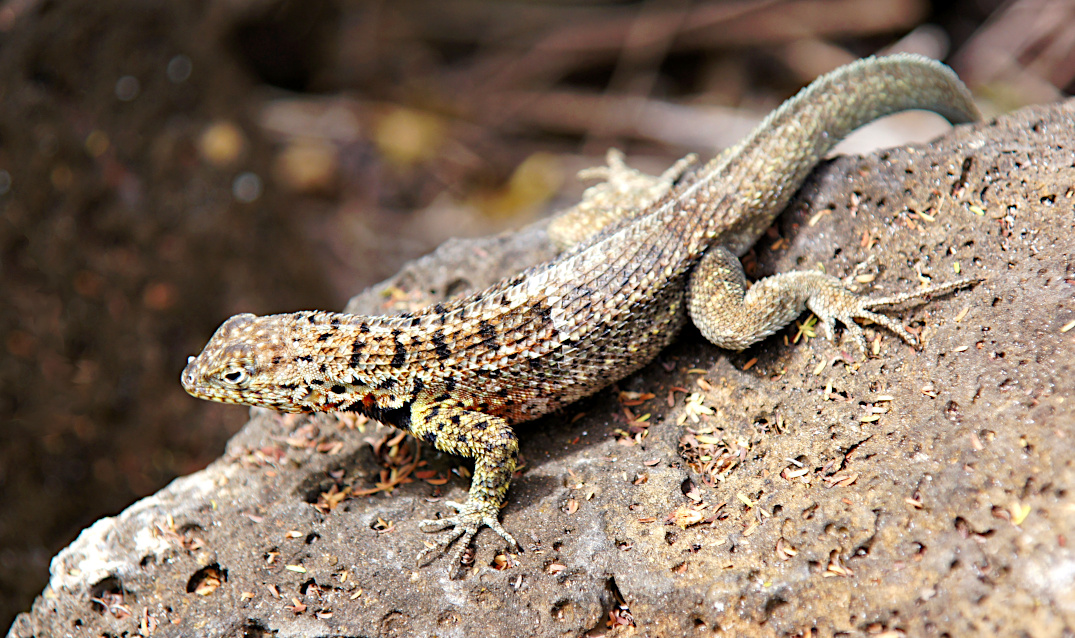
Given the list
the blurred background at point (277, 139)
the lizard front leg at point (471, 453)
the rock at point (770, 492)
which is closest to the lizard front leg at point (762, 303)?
the rock at point (770, 492)

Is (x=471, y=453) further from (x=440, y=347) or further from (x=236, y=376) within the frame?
(x=236, y=376)

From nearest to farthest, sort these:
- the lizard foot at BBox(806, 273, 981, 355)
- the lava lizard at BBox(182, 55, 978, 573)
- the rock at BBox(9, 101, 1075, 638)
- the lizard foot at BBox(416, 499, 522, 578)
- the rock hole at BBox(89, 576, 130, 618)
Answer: the rock at BBox(9, 101, 1075, 638)
the lizard foot at BBox(416, 499, 522, 578)
the lizard foot at BBox(806, 273, 981, 355)
the rock hole at BBox(89, 576, 130, 618)
the lava lizard at BBox(182, 55, 978, 573)

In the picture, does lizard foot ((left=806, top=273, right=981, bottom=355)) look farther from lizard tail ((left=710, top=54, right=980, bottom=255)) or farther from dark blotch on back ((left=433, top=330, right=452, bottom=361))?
dark blotch on back ((left=433, top=330, right=452, bottom=361))

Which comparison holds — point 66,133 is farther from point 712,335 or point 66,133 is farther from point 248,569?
point 712,335

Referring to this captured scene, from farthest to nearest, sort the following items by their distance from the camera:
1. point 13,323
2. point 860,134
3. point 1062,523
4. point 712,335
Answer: point 860,134, point 13,323, point 712,335, point 1062,523

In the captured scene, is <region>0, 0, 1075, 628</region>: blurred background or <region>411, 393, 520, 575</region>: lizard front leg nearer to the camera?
<region>411, 393, 520, 575</region>: lizard front leg

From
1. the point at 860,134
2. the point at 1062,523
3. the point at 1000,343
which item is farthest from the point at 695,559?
the point at 860,134

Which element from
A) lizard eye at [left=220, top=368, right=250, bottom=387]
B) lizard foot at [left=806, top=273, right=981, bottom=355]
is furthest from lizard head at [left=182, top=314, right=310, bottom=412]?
lizard foot at [left=806, top=273, right=981, bottom=355]

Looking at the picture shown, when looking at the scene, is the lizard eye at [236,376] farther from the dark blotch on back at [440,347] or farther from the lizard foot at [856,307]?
the lizard foot at [856,307]
